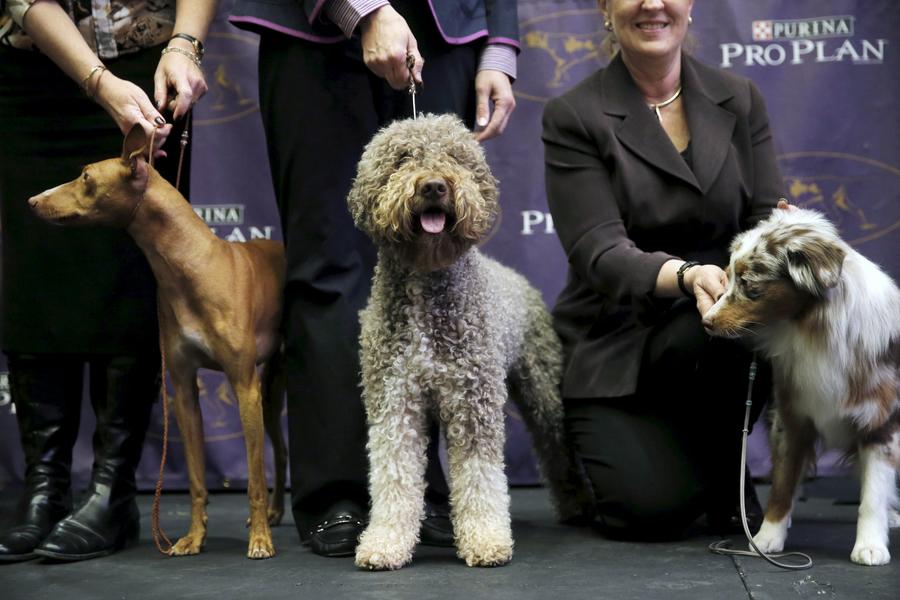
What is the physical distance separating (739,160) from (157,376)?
1577 mm

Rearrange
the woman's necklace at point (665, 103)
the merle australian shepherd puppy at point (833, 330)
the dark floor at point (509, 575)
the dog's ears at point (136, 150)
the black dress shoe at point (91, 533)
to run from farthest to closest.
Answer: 1. the woman's necklace at point (665, 103)
2. the black dress shoe at point (91, 533)
3. the dog's ears at point (136, 150)
4. the merle australian shepherd puppy at point (833, 330)
5. the dark floor at point (509, 575)

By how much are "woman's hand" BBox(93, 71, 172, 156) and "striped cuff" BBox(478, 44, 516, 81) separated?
79cm

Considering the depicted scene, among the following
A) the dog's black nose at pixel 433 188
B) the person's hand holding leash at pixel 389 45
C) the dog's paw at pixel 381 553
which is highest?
the person's hand holding leash at pixel 389 45

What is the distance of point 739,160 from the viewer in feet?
8.85

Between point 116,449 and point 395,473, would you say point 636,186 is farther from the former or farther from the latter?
point 116,449

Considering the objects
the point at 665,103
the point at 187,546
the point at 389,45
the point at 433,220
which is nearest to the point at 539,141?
the point at 665,103

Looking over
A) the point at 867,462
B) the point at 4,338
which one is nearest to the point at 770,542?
the point at 867,462

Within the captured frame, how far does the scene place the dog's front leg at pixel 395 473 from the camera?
229cm

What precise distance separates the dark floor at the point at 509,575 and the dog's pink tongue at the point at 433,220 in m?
0.72

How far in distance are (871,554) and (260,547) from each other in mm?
1334

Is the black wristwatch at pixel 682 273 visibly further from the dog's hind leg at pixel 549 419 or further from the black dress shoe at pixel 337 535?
the black dress shoe at pixel 337 535

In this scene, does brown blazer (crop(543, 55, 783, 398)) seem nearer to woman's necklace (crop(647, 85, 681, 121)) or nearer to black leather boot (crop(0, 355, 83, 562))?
woman's necklace (crop(647, 85, 681, 121))

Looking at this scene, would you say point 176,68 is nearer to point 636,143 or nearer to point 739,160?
point 636,143

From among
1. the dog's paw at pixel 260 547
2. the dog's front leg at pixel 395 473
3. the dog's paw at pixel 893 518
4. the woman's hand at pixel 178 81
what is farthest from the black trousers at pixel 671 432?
the woman's hand at pixel 178 81
